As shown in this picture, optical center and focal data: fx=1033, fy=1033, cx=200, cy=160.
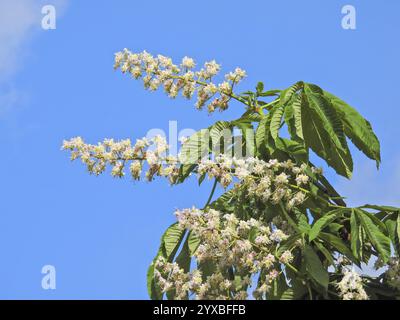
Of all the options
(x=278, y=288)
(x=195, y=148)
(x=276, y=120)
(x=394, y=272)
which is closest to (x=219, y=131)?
(x=195, y=148)

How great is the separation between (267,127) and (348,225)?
676mm

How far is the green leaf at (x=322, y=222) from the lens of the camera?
4862mm

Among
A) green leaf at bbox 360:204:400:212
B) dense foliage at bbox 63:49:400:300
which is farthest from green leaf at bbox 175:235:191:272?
green leaf at bbox 360:204:400:212

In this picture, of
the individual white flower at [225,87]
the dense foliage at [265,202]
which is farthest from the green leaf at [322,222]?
the individual white flower at [225,87]

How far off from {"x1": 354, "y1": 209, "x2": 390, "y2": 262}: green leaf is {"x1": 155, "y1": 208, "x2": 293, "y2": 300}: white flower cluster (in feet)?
1.34

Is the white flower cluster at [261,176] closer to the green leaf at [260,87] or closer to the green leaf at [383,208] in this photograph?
the green leaf at [383,208]

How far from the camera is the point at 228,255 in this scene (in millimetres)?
4848

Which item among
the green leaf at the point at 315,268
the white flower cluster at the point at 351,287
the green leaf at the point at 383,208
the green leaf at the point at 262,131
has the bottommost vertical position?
the white flower cluster at the point at 351,287

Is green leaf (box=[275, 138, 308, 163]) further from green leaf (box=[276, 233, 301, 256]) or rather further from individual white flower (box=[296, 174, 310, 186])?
green leaf (box=[276, 233, 301, 256])

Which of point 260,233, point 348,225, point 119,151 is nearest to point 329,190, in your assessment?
point 348,225

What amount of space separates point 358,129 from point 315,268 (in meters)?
1.05

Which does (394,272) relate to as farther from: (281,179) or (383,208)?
(281,179)

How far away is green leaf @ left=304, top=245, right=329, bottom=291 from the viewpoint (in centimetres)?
479
